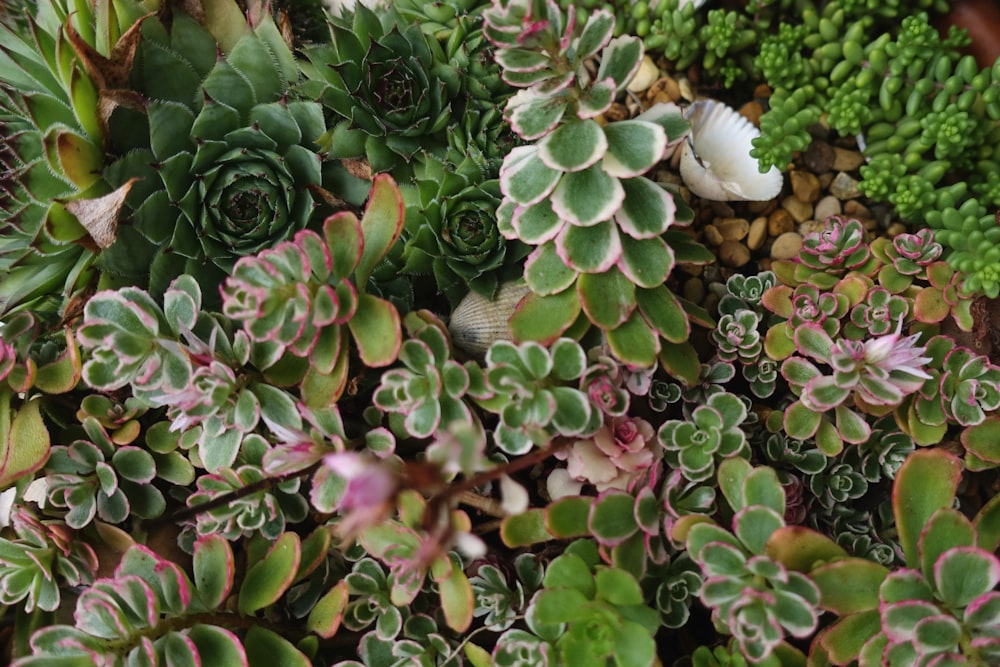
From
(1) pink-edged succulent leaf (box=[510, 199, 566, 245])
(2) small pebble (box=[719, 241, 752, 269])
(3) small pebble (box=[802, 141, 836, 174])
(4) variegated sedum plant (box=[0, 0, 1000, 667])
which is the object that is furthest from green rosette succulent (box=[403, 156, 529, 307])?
(3) small pebble (box=[802, 141, 836, 174])

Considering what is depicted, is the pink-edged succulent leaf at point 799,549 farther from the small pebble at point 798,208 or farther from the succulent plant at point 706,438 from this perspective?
the small pebble at point 798,208

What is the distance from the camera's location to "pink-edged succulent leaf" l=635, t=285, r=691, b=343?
1.05m

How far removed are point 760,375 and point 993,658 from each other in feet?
1.63

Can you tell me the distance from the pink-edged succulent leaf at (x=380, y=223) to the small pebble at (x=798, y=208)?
88 centimetres

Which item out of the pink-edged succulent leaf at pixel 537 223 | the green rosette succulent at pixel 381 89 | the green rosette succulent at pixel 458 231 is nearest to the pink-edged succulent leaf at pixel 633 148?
the pink-edged succulent leaf at pixel 537 223

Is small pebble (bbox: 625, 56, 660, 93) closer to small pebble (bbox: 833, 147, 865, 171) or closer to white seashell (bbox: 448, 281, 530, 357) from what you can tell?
small pebble (bbox: 833, 147, 865, 171)

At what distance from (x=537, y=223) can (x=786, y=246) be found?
670 mm

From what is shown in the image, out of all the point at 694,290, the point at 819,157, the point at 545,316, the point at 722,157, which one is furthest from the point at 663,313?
the point at 819,157

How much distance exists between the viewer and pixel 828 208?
1.51 metres

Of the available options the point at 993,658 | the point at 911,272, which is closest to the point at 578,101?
the point at 911,272

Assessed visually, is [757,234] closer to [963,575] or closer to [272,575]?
[963,575]

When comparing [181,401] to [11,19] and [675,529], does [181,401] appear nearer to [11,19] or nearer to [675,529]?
[675,529]

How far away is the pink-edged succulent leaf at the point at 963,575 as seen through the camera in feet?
2.85

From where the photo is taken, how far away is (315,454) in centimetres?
99
